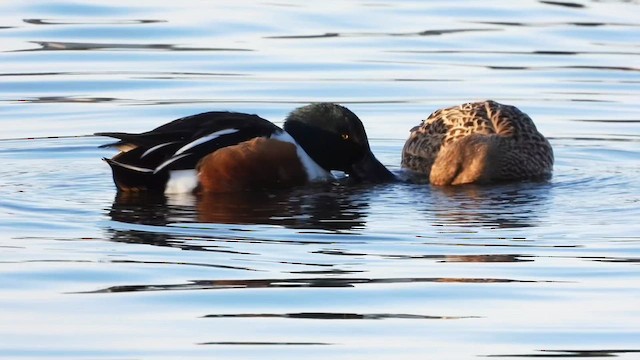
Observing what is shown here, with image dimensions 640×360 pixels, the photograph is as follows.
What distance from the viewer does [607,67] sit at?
15.8 meters

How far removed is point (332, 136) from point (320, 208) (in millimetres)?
A: 1307

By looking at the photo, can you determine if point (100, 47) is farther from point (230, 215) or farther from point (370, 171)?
point (230, 215)

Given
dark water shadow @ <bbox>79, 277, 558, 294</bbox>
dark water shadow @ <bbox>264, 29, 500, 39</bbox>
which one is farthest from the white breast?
dark water shadow @ <bbox>264, 29, 500, 39</bbox>

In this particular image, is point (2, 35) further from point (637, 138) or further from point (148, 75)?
point (637, 138)

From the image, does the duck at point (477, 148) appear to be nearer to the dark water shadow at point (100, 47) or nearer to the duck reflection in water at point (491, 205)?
the duck reflection in water at point (491, 205)

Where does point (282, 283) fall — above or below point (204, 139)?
below

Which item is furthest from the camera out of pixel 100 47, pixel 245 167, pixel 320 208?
pixel 100 47

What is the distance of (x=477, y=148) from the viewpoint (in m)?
11.4

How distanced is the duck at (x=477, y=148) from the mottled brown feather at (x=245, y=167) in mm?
1025

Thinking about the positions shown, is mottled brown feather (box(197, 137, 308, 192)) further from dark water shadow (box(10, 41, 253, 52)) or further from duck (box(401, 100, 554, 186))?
dark water shadow (box(10, 41, 253, 52))

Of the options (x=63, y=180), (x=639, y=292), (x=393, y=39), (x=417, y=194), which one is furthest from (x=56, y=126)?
(x=639, y=292)

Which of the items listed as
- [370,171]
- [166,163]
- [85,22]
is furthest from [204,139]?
[85,22]

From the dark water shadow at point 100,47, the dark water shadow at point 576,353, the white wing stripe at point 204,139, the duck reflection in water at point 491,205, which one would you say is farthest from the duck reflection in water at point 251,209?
the dark water shadow at point 100,47

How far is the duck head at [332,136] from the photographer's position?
1138 cm
